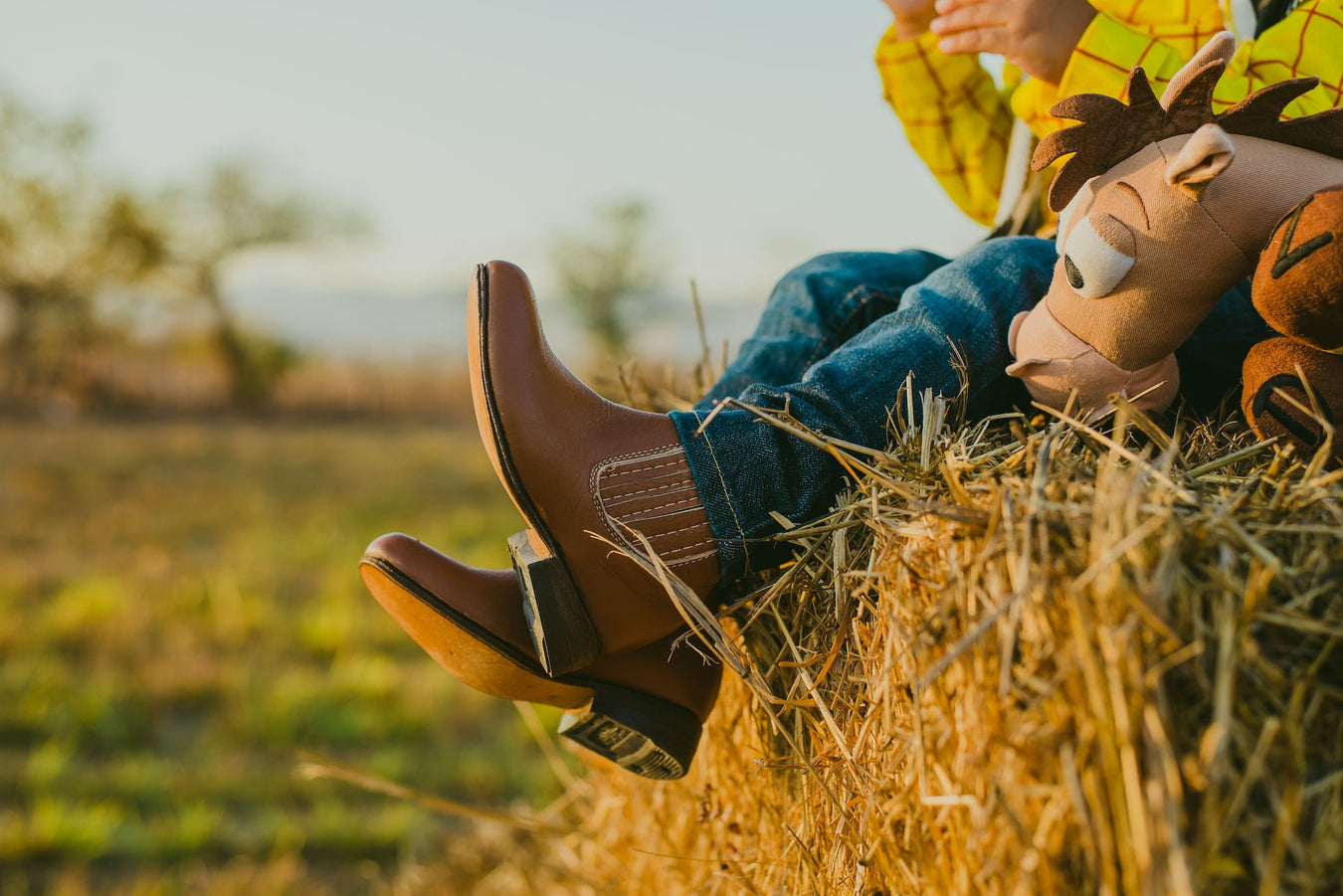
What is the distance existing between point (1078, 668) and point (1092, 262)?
379 mm

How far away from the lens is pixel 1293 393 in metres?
0.78

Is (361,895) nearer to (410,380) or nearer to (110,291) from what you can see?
(410,380)

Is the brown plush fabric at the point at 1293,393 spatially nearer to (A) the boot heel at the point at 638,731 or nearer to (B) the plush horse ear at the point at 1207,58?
(B) the plush horse ear at the point at 1207,58

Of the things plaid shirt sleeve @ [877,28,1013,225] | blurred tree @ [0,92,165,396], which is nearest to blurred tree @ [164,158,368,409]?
blurred tree @ [0,92,165,396]

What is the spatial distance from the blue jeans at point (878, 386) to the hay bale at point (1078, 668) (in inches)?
2.1

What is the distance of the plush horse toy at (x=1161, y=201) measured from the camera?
0.75 m

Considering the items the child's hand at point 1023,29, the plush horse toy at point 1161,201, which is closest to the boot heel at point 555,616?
the plush horse toy at point 1161,201

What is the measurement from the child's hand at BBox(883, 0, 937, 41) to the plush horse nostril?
525mm

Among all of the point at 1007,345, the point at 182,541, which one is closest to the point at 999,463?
the point at 1007,345

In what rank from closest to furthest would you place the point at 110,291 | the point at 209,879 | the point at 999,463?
1. the point at 999,463
2. the point at 209,879
3. the point at 110,291

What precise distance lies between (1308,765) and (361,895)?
7.48ft

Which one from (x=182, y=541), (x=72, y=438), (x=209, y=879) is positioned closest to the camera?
(x=209, y=879)

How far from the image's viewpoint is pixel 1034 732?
0.61 m

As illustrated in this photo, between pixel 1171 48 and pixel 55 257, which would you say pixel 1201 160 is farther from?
pixel 55 257
